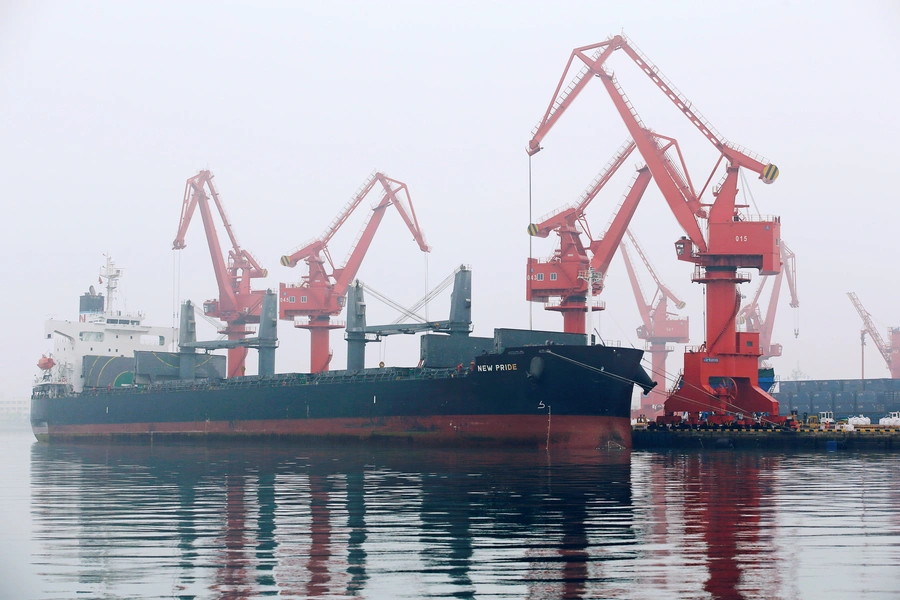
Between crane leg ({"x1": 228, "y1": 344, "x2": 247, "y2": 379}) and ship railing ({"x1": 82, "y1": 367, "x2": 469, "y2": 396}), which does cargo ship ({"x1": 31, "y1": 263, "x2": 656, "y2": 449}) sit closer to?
ship railing ({"x1": 82, "y1": 367, "x2": 469, "y2": 396})

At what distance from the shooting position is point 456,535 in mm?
12445

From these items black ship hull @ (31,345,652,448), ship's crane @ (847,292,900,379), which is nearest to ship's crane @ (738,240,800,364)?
ship's crane @ (847,292,900,379)

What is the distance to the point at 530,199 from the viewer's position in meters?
51.2

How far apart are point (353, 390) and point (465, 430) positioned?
7.87 metres

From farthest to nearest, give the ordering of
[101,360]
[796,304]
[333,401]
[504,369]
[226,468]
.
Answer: [796,304]
[101,360]
[333,401]
[504,369]
[226,468]

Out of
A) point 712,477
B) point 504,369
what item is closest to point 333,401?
point 504,369

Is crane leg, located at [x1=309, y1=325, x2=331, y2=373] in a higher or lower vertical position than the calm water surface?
higher

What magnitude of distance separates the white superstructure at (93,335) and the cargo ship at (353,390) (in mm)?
100

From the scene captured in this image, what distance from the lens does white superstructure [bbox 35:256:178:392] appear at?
6581 centimetres

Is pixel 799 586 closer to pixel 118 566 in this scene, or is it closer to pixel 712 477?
pixel 118 566

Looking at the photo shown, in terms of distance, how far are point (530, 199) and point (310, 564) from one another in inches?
1659

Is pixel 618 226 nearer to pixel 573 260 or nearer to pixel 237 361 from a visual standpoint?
pixel 573 260

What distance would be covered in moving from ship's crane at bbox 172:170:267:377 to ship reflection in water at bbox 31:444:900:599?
44869 mm

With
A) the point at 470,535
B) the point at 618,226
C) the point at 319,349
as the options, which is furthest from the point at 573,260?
the point at 470,535
